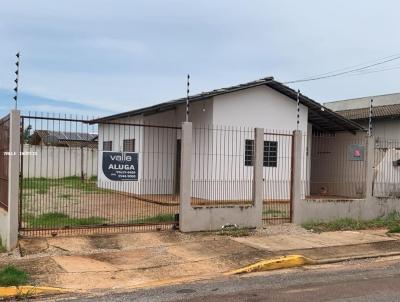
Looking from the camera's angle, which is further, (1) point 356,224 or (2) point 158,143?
(2) point 158,143

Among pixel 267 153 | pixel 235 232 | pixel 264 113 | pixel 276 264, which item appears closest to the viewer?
pixel 276 264

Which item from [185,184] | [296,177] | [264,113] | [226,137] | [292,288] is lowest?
[292,288]

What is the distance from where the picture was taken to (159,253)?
10.4 meters

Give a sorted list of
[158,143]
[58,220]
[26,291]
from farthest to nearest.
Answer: [158,143], [58,220], [26,291]

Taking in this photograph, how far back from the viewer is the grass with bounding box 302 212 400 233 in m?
14.2

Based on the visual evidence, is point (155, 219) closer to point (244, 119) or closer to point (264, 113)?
point (244, 119)

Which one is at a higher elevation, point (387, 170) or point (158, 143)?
point (158, 143)

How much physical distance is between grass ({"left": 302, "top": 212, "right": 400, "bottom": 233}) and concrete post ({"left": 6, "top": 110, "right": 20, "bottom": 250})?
7452mm

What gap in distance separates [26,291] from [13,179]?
3.55 meters

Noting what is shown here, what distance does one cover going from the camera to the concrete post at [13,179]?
10.5 m

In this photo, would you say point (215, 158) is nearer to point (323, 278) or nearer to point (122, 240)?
point (122, 240)

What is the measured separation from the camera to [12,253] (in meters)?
10.1

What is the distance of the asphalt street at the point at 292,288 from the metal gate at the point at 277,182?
4.80 meters

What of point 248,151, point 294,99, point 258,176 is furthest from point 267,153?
point 258,176
